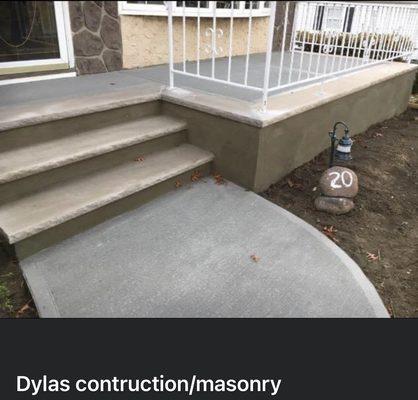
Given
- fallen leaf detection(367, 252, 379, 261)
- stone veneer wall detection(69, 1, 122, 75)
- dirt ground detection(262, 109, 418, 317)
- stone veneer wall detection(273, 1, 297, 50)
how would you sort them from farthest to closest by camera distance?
stone veneer wall detection(273, 1, 297, 50), stone veneer wall detection(69, 1, 122, 75), fallen leaf detection(367, 252, 379, 261), dirt ground detection(262, 109, 418, 317)

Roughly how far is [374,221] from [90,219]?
219 centimetres

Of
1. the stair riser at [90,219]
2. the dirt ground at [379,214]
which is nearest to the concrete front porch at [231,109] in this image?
the dirt ground at [379,214]

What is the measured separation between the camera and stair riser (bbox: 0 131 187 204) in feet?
8.47

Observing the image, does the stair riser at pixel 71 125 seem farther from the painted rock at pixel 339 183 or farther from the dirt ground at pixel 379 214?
the painted rock at pixel 339 183

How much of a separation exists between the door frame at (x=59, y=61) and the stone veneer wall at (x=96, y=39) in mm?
67

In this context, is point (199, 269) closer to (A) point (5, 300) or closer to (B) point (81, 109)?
(A) point (5, 300)

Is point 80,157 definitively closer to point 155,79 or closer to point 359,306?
point 155,79

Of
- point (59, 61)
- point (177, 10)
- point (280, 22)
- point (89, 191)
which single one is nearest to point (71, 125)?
point (89, 191)

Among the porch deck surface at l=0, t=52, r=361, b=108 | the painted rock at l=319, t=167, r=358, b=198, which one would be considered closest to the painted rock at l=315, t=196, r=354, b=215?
the painted rock at l=319, t=167, r=358, b=198

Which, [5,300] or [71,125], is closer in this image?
[5,300]

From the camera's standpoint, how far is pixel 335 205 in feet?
10.3

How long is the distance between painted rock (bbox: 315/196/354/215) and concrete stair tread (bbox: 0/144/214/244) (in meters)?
1.00

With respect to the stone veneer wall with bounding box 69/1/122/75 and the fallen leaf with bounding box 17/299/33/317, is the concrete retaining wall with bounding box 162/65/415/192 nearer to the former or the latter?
the stone veneer wall with bounding box 69/1/122/75

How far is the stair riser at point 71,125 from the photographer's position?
280cm
